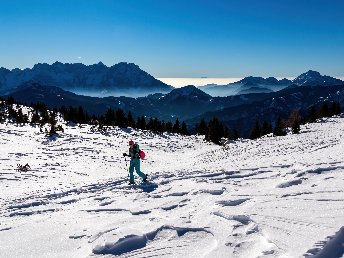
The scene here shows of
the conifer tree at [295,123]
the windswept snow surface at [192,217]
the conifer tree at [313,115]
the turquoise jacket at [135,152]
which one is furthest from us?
the conifer tree at [313,115]

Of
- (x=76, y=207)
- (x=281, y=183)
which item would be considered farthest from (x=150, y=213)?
(x=281, y=183)

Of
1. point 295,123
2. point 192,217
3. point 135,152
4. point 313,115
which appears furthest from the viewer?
point 313,115

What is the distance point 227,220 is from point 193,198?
2778mm

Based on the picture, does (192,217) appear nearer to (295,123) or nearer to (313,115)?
(295,123)

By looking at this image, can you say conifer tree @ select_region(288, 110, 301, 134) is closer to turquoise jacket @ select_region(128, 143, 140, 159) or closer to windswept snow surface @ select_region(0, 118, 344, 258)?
windswept snow surface @ select_region(0, 118, 344, 258)

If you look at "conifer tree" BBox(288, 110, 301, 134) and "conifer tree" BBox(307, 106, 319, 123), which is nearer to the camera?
"conifer tree" BBox(288, 110, 301, 134)

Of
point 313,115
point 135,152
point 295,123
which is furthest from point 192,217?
point 313,115

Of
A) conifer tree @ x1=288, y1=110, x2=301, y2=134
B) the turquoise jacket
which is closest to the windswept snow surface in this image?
the turquoise jacket

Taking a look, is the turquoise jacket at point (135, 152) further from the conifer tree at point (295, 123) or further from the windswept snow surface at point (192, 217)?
the conifer tree at point (295, 123)

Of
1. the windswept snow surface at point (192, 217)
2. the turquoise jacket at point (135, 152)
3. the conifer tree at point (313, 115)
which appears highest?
the conifer tree at point (313, 115)

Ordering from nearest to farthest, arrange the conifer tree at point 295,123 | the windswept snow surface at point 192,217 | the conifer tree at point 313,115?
the windswept snow surface at point 192,217 < the conifer tree at point 295,123 < the conifer tree at point 313,115

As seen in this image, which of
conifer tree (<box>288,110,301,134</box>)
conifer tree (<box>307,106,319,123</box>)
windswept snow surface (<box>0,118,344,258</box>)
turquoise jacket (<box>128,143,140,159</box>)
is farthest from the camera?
conifer tree (<box>307,106,319,123</box>)

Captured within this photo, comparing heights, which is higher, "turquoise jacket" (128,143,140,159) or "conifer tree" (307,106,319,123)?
"conifer tree" (307,106,319,123)

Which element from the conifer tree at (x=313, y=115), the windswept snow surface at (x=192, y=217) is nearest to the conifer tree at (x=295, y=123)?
the conifer tree at (x=313, y=115)
